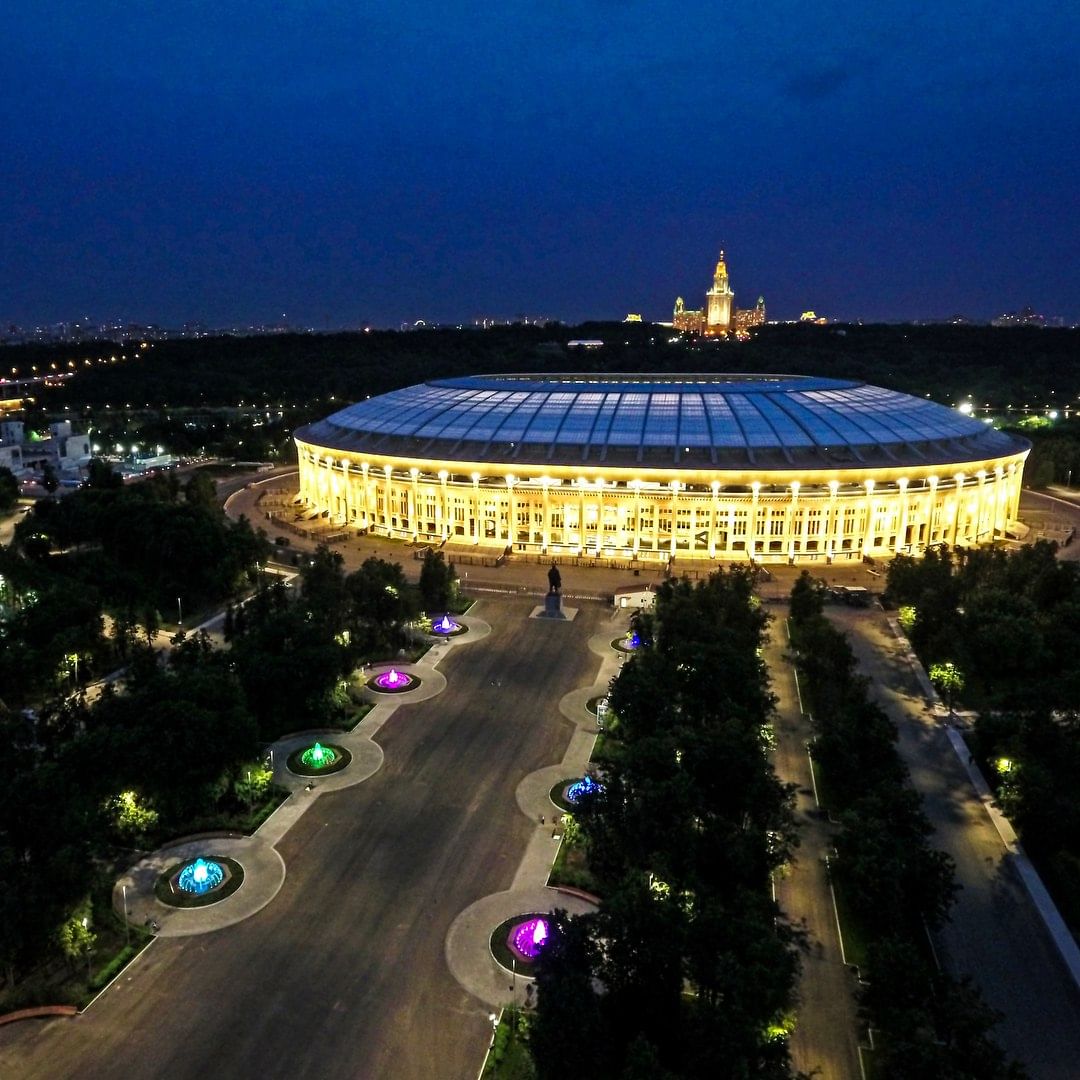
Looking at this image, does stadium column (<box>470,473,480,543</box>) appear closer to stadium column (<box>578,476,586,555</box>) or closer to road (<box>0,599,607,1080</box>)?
stadium column (<box>578,476,586,555</box>)

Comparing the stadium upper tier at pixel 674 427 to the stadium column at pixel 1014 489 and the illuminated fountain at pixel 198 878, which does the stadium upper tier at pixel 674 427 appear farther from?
the illuminated fountain at pixel 198 878

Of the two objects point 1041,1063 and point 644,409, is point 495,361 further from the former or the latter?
point 1041,1063

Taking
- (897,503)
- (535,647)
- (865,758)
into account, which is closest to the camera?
(865,758)

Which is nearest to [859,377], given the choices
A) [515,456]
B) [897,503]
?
[897,503]

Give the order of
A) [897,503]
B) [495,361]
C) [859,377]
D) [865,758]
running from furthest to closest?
[495,361], [859,377], [897,503], [865,758]

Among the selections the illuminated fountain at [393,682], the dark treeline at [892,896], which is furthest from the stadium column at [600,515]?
the dark treeline at [892,896]

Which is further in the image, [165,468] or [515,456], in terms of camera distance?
[165,468]
